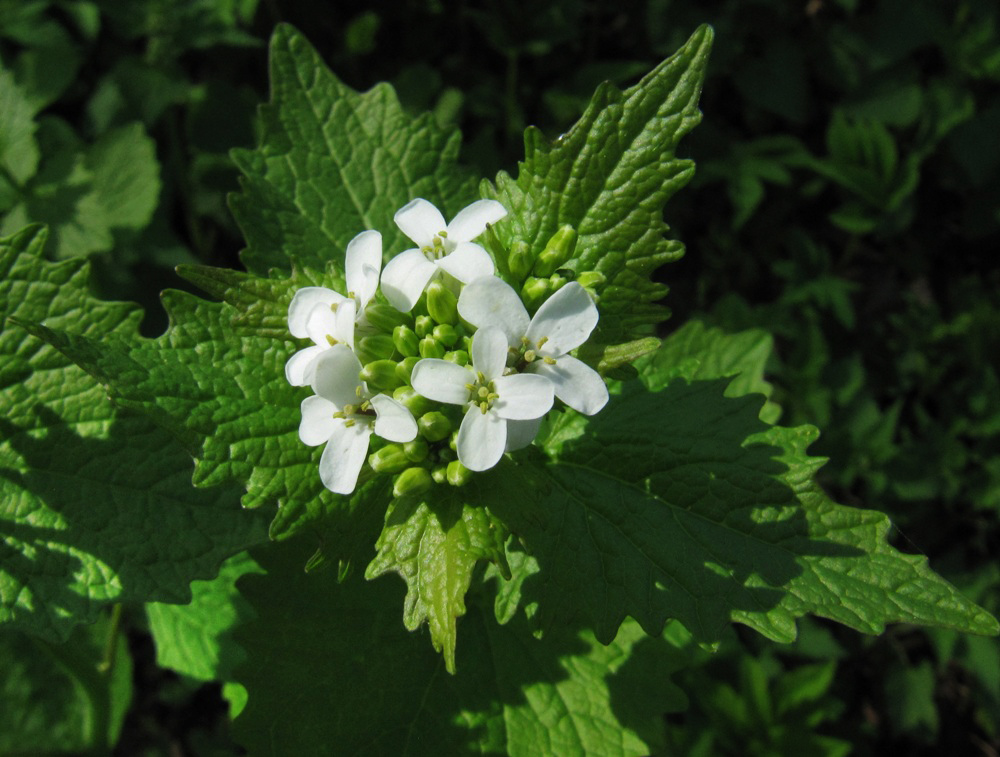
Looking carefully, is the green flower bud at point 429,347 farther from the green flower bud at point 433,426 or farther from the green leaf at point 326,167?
the green leaf at point 326,167

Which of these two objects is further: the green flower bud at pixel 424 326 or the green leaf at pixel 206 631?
the green leaf at pixel 206 631

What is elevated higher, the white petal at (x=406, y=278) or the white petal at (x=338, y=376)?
the white petal at (x=406, y=278)

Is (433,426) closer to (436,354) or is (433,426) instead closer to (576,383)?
(436,354)

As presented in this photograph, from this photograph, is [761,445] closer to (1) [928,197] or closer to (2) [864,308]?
(2) [864,308]

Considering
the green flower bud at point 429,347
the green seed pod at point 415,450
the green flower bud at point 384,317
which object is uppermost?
the green flower bud at point 384,317

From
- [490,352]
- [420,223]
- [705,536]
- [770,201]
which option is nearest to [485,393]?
[490,352]

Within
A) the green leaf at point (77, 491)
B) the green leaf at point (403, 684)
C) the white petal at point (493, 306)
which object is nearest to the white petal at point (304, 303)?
the white petal at point (493, 306)

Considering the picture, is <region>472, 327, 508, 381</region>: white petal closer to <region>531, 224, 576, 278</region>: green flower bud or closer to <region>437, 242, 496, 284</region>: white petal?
<region>437, 242, 496, 284</region>: white petal
